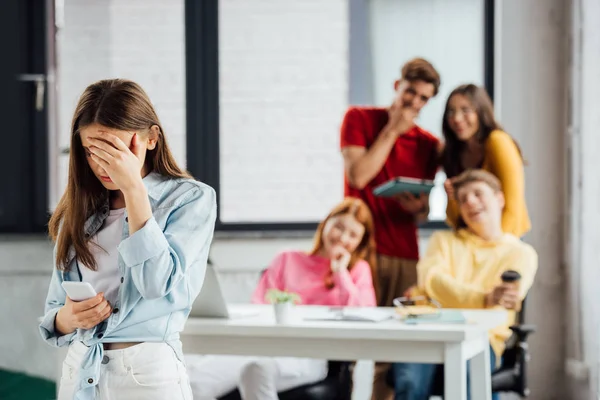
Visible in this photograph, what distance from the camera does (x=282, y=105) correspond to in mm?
4211

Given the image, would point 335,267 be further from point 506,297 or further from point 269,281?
point 506,297

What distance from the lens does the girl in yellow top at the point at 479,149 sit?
11.8ft

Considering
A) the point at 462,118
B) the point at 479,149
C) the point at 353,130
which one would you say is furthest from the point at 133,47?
the point at 479,149

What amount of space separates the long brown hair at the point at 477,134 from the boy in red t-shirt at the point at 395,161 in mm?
95

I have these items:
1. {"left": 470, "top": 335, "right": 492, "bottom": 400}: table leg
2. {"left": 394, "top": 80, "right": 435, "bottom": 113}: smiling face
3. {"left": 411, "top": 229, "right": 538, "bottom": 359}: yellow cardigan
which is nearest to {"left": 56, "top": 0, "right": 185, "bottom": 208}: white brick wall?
{"left": 394, "top": 80, "right": 435, "bottom": 113}: smiling face

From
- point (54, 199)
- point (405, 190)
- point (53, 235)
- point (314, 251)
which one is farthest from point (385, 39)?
point (53, 235)

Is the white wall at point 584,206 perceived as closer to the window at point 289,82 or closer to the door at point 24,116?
the window at point 289,82

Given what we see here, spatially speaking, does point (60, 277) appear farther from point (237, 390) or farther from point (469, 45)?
point (469, 45)

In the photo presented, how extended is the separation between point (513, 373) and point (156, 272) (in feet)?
6.86

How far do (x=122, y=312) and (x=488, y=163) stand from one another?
2472 millimetres

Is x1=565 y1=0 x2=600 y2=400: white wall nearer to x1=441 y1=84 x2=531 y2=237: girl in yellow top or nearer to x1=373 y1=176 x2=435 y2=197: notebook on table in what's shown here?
x1=441 y1=84 x2=531 y2=237: girl in yellow top

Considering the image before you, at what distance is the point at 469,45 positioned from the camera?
4133 mm

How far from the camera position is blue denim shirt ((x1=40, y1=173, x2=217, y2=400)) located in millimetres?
1416

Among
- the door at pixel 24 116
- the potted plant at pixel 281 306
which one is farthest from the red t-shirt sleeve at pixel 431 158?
the door at pixel 24 116
